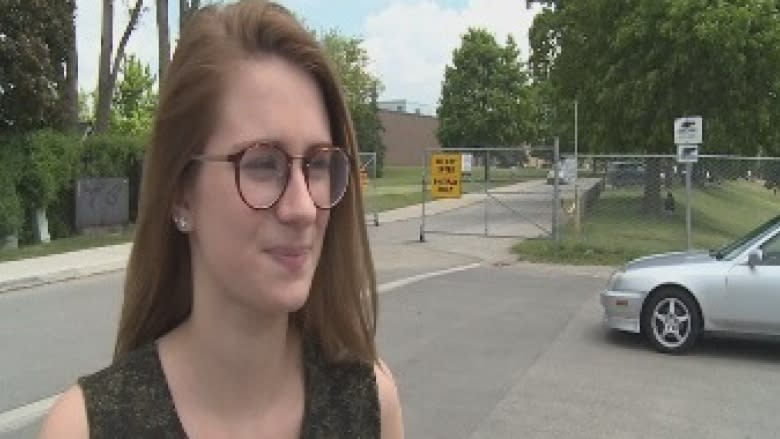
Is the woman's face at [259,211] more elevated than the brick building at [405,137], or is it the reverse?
the brick building at [405,137]

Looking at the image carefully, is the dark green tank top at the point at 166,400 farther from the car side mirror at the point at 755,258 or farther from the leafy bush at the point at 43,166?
the leafy bush at the point at 43,166

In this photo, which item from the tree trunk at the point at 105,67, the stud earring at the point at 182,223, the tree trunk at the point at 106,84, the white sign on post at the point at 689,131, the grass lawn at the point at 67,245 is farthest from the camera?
the tree trunk at the point at 106,84

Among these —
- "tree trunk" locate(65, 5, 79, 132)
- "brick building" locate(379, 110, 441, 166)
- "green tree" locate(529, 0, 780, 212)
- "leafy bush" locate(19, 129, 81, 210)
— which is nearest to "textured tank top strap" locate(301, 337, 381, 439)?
"leafy bush" locate(19, 129, 81, 210)

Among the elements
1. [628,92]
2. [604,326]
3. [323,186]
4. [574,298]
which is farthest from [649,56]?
[323,186]

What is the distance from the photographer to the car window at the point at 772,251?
28.1 ft

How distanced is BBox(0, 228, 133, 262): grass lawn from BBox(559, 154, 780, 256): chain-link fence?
10.1 metres

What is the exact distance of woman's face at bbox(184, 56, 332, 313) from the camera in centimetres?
125

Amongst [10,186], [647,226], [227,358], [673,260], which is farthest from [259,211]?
[647,226]

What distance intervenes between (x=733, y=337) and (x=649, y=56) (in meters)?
15.1

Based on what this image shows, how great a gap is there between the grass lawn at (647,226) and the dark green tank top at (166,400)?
15.7 meters

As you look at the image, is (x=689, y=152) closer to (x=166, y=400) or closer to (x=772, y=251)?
(x=772, y=251)

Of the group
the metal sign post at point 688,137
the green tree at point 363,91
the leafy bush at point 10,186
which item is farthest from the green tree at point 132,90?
the metal sign post at point 688,137

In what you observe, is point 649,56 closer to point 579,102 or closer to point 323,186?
point 579,102

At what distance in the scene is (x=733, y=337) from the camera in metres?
8.79
